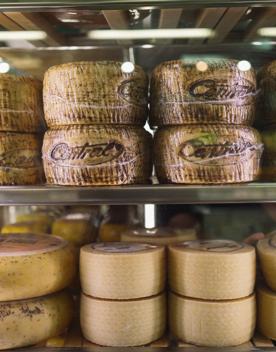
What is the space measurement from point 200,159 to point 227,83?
182 mm

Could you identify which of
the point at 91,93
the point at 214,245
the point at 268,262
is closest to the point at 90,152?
the point at 91,93

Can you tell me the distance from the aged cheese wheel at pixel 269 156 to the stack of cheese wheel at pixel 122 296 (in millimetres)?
332

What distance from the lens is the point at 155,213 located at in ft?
4.73

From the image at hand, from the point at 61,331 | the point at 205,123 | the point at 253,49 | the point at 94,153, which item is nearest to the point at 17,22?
the point at 94,153

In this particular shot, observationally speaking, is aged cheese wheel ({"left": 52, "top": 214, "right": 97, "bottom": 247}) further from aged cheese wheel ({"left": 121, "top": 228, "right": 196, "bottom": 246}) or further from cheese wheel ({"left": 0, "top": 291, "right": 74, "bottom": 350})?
cheese wheel ({"left": 0, "top": 291, "right": 74, "bottom": 350})

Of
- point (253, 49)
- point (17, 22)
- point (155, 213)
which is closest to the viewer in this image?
point (17, 22)

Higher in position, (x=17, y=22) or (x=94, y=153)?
(x=17, y=22)

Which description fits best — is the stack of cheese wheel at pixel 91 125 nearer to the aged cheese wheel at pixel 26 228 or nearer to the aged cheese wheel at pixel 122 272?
the aged cheese wheel at pixel 122 272

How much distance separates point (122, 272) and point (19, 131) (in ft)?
1.38

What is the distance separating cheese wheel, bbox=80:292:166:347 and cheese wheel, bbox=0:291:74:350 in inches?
3.3

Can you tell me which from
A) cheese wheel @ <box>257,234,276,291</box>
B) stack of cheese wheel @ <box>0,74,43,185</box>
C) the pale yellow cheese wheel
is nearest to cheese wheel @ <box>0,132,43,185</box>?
stack of cheese wheel @ <box>0,74,43,185</box>

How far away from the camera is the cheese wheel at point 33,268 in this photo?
0.93 m

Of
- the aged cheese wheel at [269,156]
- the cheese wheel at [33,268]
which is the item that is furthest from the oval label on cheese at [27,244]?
the aged cheese wheel at [269,156]

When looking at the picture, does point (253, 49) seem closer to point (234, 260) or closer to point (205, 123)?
point (205, 123)
